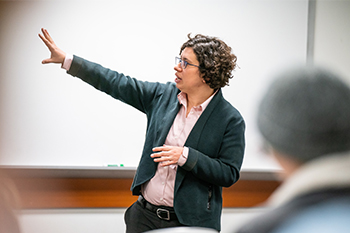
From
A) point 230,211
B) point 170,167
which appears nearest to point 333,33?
point 230,211

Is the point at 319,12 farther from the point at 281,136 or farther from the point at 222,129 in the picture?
the point at 281,136

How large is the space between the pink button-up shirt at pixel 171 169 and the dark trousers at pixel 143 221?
0.06 meters

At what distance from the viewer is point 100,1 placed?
7.81ft

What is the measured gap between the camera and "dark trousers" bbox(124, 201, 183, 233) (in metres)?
1.44

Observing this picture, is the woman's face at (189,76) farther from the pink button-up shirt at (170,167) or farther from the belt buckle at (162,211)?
the belt buckle at (162,211)

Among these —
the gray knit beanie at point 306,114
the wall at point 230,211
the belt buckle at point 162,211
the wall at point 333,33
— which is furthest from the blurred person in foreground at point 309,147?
the wall at point 333,33

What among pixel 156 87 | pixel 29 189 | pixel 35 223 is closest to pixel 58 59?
pixel 156 87

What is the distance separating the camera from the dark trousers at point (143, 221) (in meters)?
1.44

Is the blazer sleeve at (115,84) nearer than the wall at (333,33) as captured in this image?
Yes

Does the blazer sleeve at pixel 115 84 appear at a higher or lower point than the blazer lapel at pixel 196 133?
higher

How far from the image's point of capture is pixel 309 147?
0.46 m

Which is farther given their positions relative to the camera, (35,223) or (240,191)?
(240,191)

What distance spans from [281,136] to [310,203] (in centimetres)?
9

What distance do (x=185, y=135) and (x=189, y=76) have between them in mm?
258
